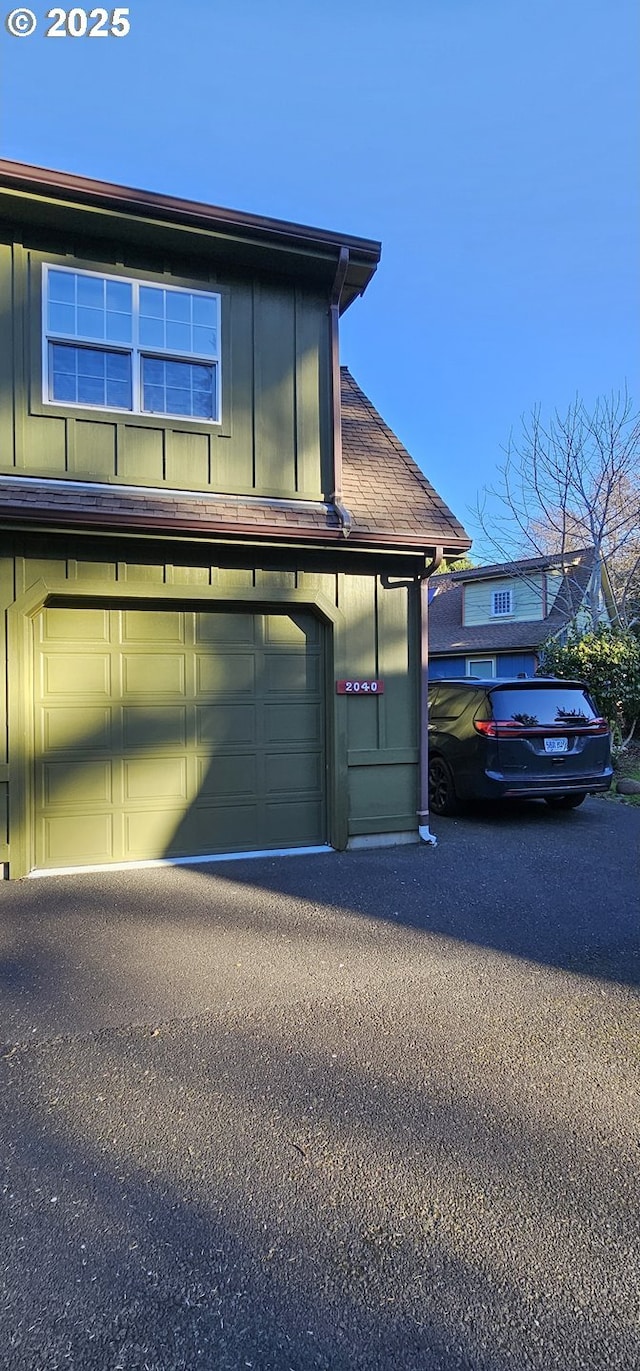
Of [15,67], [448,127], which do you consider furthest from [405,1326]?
[448,127]

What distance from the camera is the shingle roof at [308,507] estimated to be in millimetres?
5418

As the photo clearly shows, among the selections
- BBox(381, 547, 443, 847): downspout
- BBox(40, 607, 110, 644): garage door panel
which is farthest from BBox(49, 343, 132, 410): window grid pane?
BBox(381, 547, 443, 847): downspout

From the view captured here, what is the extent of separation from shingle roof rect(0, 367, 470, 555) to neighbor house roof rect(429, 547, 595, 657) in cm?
742

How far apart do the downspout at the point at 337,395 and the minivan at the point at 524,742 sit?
257 centimetres

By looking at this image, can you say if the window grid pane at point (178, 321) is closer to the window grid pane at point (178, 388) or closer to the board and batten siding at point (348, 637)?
the window grid pane at point (178, 388)

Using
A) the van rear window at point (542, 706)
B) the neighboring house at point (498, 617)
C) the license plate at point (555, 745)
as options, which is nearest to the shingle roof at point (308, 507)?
the van rear window at point (542, 706)

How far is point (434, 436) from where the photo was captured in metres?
24.8

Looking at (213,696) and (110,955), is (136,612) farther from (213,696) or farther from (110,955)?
(110,955)

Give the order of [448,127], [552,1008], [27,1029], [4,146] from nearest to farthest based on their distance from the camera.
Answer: [27,1029] → [552,1008] → [4,146] → [448,127]

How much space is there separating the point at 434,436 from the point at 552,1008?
24018 millimetres

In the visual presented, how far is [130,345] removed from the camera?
19.7 feet

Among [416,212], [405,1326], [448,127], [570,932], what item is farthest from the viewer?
[416,212]

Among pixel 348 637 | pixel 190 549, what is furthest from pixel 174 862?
pixel 190 549
